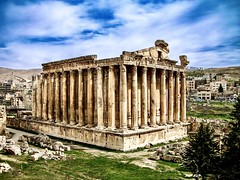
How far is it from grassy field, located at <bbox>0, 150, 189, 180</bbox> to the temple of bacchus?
5.21 meters

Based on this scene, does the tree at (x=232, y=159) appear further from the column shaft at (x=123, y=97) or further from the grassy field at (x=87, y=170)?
the column shaft at (x=123, y=97)

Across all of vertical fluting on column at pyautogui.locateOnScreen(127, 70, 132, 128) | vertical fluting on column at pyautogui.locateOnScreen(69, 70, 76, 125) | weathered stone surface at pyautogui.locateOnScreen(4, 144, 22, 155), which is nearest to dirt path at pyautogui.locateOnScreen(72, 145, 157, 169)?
vertical fluting on column at pyautogui.locateOnScreen(127, 70, 132, 128)

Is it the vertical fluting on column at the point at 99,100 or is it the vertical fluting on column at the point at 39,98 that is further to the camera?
the vertical fluting on column at the point at 39,98

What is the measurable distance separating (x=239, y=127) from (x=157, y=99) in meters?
19.7

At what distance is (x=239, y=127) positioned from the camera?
54.3ft

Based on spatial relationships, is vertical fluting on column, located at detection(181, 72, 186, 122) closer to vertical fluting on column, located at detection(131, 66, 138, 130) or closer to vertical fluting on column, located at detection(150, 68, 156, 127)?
vertical fluting on column, located at detection(150, 68, 156, 127)

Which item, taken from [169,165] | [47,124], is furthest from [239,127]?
[47,124]

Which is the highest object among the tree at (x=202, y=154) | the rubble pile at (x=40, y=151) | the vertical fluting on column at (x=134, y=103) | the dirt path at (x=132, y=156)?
the vertical fluting on column at (x=134, y=103)

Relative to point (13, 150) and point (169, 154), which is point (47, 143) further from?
point (169, 154)

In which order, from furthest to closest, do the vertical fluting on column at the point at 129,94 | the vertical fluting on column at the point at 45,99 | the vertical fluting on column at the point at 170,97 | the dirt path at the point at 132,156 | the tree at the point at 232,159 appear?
the vertical fluting on column at the point at 45,99
the vertical fluting on column at the point at 170,97
the vertical fluting on column at the point at 129,94
the dirt path at the point at 132,156
the tree at the point at 232,159

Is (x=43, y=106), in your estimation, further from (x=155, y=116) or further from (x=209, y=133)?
(x=209, y=133)

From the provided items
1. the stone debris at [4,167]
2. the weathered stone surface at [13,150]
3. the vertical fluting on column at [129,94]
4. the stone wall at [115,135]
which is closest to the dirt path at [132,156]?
the stone wall at [115,135]

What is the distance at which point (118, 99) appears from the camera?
3167cm

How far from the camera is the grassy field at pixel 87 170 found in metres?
19.8
